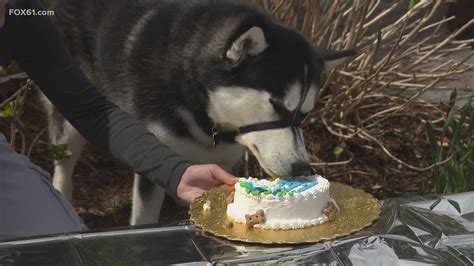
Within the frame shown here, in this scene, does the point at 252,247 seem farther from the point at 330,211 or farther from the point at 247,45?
the point at 247,45

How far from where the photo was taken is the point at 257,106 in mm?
2420

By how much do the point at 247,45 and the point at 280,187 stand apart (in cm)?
95

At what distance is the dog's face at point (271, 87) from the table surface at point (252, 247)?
0.99 meters

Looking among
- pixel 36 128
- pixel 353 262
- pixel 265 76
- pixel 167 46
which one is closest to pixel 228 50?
pixel 265 76

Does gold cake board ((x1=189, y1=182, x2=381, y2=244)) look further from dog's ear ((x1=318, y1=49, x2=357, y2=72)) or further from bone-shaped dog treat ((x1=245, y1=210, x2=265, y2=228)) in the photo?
dog's ear ((x1=318, y1=49, x2=357, y2=72))

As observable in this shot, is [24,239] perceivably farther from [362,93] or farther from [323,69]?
[362,93]

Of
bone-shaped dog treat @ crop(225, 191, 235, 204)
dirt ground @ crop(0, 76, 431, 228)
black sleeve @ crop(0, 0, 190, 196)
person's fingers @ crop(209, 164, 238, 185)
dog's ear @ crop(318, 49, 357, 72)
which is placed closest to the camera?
bone-shaped dog treat @ crop(225, 191, 235, 204)

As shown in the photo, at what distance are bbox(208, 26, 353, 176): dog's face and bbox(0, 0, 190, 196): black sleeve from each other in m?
0.56

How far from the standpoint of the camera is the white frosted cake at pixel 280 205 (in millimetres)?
1436

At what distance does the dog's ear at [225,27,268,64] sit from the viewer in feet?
7.69

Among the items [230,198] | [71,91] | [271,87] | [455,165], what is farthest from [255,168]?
[230,198]

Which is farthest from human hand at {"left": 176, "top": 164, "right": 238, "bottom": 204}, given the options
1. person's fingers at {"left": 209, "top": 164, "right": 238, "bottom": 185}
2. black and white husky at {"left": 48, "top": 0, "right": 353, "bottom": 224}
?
black and white husky at {"left": 48, "top": 0, "right": 353, "bottom": 224}

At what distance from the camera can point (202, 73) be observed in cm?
254

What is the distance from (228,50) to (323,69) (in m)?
0.36
